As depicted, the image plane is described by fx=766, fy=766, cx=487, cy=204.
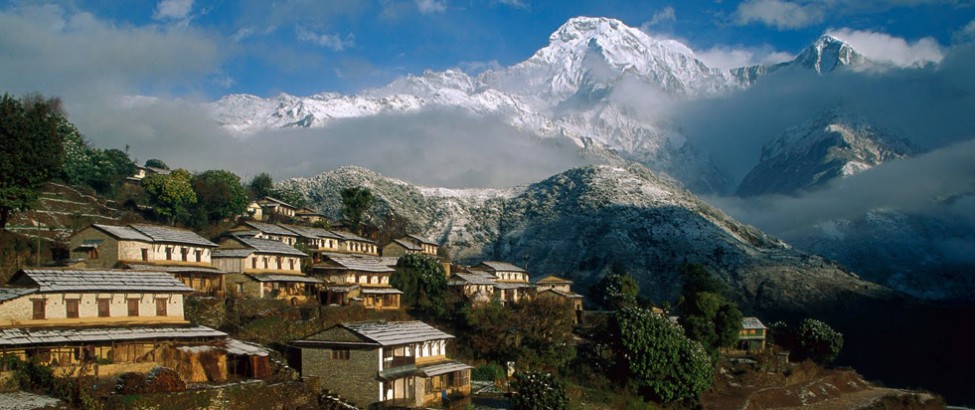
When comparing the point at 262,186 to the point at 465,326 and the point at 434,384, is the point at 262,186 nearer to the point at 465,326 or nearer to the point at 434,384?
the point at 465,326

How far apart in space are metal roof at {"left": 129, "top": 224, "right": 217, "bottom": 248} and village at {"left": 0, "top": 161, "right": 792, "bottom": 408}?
143mm

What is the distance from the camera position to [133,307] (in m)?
37.3

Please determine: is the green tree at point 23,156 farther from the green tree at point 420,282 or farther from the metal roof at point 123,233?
the green tree at point 420,282

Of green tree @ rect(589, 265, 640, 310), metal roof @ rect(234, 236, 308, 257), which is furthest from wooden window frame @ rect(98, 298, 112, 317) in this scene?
green tree @ rect(589, 265, 640, 310)

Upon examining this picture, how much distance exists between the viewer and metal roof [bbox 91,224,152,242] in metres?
49.2

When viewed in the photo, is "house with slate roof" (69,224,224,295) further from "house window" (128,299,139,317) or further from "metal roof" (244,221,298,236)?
"metal roof" (244,221,298,236)

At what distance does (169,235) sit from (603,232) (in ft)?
326

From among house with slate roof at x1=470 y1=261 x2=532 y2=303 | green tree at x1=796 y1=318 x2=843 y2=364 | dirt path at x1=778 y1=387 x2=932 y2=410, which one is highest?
house with slate roof at x1=470 y1=261 x2=532 y2=303

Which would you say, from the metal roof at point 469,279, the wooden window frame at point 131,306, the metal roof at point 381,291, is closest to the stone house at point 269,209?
the metal roof at point 469,279

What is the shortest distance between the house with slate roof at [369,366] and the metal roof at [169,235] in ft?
55.1

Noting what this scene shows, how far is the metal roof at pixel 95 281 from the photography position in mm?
34656

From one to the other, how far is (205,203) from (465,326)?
33.2 metres

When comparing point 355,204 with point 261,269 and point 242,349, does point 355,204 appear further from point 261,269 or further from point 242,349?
point 242,349

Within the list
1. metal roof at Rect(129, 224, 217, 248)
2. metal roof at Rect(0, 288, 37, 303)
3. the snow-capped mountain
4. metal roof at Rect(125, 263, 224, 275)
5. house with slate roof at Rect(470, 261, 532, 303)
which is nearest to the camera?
metal roof at Rect(0, 288, 37, 303)
